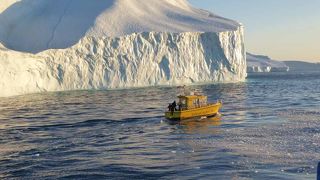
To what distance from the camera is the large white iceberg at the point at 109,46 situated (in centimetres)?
6719

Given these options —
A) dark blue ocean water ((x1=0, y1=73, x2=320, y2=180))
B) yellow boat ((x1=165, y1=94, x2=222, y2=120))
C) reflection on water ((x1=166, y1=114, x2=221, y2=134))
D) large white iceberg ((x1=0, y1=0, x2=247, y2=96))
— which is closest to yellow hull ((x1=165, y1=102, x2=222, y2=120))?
yellow boat ((x1=165, y1=94, x2=222, y2=120))

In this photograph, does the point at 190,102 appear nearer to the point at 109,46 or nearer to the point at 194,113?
the point at 194,113

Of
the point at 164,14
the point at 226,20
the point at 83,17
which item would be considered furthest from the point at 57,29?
the point at 226,20

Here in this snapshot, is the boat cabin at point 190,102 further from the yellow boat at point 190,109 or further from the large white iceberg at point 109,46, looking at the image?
the large white iceberg at point 109,46

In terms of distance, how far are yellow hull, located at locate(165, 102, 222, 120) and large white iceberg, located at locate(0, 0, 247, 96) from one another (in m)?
33.6

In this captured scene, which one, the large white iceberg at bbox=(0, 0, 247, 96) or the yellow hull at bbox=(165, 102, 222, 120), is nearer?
the yellow hull at bbox=(165, 102, 222, 120)

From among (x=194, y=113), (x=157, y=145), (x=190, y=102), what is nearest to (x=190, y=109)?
(x=194, y=113)

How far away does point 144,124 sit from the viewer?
108 ft

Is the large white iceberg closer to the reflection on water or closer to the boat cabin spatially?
the boat cabin

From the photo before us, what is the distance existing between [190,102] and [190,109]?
0.77 m

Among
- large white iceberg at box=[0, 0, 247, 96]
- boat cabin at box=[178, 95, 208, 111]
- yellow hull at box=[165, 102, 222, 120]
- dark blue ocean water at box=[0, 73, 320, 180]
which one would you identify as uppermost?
large white iceberg at box=[0, 0, 247, 96]

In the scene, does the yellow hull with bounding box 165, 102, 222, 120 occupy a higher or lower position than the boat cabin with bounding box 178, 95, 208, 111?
lower

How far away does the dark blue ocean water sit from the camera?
18438 mm

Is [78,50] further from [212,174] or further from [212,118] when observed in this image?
[212,174]
